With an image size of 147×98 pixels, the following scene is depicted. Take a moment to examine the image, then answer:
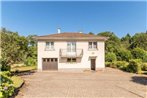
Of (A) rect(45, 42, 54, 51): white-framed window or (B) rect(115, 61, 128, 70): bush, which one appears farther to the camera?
(B) rect(115, 61, 128, 70): bush

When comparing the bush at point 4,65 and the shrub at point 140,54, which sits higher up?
the shrub at point 140,54

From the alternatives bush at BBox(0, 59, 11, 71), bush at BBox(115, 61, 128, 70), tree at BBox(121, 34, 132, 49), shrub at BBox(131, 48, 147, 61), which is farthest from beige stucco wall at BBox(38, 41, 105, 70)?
tree at BBox(121, 34, 132, 49)

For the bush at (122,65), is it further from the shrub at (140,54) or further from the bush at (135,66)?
the shrub at (140,54)

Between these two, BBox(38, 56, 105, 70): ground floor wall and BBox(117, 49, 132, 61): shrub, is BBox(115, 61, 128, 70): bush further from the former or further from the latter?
BBox(117, 49, 132, 61): shrub

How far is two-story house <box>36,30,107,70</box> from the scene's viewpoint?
3234 centimetres

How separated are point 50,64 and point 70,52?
3.94 m

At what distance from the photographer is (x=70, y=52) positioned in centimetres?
3250

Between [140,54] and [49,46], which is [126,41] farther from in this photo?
[49,46]

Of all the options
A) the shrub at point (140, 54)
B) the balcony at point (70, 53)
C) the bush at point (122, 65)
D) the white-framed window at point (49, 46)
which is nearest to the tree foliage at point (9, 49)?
the white-framed window at point (49, 46)

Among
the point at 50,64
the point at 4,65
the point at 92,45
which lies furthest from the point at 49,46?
the point at 4,65

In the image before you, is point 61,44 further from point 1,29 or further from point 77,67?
point 1,29

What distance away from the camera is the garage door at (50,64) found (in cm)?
3269

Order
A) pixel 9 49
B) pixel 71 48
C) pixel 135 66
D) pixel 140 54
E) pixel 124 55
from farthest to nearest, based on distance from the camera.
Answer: pixel 124 55 → pixel 140 54 → pixel 71 48 → pixel 135 66 → pixel 9 49

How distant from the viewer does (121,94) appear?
14578mm
